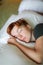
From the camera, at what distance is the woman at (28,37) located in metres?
1.11

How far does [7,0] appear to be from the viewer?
2865mm

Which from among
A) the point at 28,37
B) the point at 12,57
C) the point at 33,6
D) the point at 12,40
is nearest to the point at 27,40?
the point at 28,37

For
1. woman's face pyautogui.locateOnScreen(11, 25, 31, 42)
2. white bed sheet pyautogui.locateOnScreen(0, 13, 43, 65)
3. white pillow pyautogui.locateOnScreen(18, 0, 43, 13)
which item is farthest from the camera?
white pillow pyautogui.locateOnScreen(18, 0, 43, 13)

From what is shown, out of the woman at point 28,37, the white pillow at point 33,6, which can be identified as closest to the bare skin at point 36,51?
Result: the woman at point 28,37

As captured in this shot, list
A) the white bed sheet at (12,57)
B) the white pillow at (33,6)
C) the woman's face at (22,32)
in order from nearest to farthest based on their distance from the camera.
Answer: the white bed sheet at (12,57), the woman's face at (22,32), the white pillow at (33,6)

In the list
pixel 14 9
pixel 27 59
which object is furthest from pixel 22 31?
pixel 14 9

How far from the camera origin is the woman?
1110mm

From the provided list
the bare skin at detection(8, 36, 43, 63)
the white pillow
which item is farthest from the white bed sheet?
the white pillow

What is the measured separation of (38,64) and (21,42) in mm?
285

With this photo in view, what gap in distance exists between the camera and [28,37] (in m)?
1.29

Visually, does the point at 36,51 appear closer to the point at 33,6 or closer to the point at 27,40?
the point at 27,40

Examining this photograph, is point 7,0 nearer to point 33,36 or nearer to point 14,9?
point 14,9

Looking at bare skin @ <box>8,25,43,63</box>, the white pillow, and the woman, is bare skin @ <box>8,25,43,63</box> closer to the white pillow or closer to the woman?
the woman

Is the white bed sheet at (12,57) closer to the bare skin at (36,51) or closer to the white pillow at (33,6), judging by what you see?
the bare skin at (36,51)
